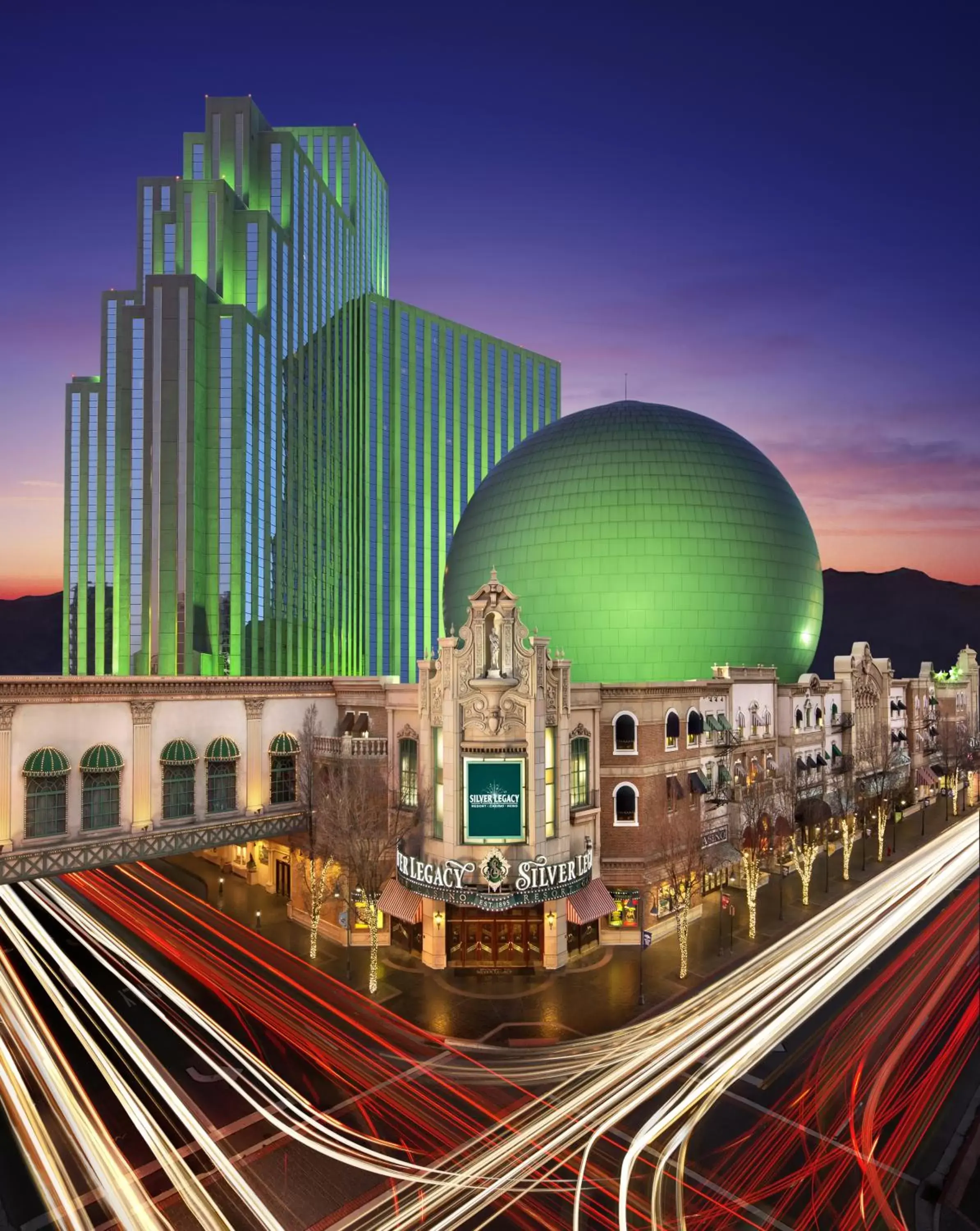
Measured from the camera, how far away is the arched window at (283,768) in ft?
134

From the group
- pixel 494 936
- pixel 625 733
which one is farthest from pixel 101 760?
pixel 625 733

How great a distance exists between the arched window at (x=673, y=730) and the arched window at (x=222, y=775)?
75.4ft

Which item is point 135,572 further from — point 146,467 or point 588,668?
point 588,668

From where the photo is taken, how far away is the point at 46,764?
31984 millimetres

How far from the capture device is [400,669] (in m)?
101

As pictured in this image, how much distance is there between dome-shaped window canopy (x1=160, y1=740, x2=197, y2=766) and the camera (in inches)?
1430

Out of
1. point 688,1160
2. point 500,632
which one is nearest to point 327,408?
point 500,632

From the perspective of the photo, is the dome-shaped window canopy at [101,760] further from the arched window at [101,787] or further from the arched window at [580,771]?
the arched window at [580,771]

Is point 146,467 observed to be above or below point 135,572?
above

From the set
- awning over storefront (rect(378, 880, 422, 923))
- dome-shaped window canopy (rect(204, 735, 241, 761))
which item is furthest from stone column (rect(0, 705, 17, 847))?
awning over storefront (rect(378, 880, 422, 923))

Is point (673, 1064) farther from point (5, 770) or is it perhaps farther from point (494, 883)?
point (5, 770)

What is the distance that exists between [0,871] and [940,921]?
140ft

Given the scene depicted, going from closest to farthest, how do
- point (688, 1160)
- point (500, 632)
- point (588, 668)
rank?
point (688, 1160) < point (500, 632) < point (588, 668)

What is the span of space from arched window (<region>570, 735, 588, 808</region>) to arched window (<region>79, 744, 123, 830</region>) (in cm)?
2162
